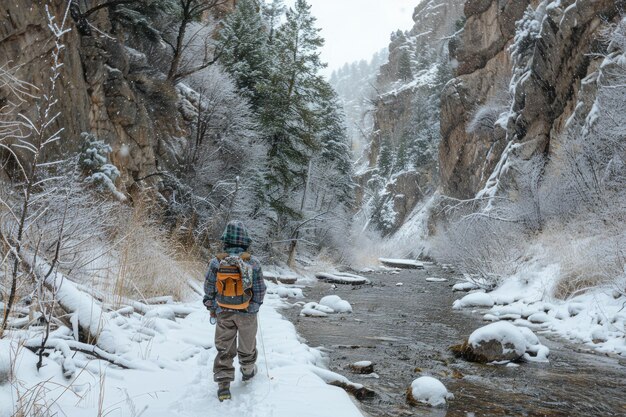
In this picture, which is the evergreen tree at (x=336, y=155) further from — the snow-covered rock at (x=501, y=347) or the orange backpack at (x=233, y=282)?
the orange backpack at (x=233, y=282)

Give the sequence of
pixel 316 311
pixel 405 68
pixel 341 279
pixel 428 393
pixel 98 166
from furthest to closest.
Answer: pixel 405 68, pixel 341 279, pixel 316 311, pixel 98 166, pixel 428 393

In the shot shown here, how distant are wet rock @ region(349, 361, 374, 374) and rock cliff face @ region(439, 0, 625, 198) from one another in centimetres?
1769

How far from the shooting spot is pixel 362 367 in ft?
20.9

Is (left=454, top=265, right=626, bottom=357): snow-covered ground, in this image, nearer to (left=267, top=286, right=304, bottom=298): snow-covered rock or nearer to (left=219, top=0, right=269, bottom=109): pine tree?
(left=267, top=286, right=304, bottom=298): snow-covered rock

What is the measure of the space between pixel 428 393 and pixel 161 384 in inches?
116

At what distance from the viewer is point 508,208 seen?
18.2 m

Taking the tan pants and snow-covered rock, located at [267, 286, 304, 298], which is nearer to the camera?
the tan pants

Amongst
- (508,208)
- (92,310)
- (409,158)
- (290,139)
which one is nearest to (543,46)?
(508,208)

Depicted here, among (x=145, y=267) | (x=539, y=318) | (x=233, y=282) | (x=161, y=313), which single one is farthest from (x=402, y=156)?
(x=233, y=282)

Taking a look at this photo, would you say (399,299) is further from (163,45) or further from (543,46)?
(543,46)

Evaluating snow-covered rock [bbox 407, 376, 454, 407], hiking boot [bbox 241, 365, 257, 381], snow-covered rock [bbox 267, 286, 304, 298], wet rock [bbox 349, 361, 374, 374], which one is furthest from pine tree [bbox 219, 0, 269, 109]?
hiking boot [bbox 241, 365, 257, 381]

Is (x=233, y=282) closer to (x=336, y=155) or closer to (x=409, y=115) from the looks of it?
(x=336, y=155)

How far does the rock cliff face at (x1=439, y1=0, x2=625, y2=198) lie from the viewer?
71.4 feet

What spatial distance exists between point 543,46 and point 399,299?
17970 millimetres
